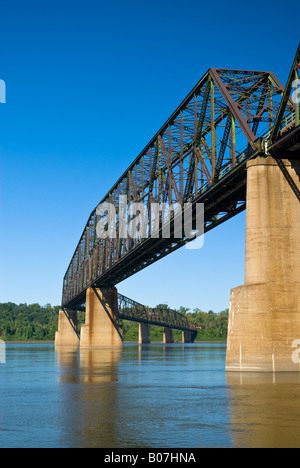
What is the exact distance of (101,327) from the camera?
11038 cm

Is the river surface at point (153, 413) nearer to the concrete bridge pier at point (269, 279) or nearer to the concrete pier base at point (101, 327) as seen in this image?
the concrete bridge pier at point (269, 279)

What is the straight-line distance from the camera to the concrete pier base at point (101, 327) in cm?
10950

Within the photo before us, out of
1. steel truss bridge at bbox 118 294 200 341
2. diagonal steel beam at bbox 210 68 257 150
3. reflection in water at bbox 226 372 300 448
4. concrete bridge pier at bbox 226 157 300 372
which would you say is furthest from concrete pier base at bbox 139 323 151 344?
reflection in water at bbox 226 372 300 448

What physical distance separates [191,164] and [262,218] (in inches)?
863

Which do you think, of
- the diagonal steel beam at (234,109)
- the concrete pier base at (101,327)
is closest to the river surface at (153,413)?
the diagonal steel beam at (234,109)

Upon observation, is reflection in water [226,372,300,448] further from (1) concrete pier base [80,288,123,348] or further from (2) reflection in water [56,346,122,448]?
(1) concrete pier base [80,288,123,348]

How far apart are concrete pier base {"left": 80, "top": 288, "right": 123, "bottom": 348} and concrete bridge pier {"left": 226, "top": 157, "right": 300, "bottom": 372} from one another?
72292mm

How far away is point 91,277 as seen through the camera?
124438 mm

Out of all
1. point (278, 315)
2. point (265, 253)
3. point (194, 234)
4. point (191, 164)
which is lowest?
point (278, 315)

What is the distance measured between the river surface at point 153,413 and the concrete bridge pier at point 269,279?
189 cm

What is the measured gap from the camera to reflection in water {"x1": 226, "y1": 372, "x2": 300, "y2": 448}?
57.4 feet

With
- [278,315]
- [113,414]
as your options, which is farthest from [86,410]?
[278,315]

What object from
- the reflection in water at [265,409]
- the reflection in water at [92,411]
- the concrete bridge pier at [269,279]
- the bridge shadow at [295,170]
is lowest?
the reflection in water at [92,411]

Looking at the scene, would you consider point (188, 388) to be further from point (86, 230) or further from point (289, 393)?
point (86, 230)
